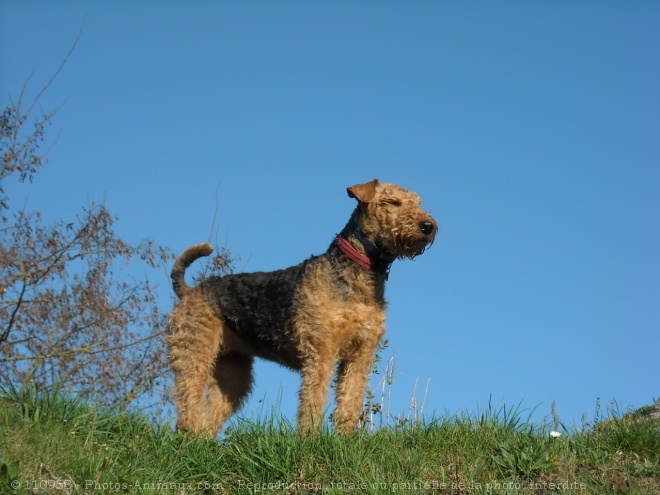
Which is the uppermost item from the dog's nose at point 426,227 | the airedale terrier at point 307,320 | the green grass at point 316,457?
the dog's nose at point 426,227

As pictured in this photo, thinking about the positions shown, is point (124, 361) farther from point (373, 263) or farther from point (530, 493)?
point (530, 493)

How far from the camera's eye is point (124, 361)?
10719mm

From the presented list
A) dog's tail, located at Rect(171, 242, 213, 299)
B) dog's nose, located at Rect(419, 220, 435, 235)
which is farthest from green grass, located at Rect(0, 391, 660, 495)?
dog's tail, located at Rect(171, 242, 213, 299)

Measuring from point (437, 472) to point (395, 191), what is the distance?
270cm

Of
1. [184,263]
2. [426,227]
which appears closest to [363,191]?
[426,227]

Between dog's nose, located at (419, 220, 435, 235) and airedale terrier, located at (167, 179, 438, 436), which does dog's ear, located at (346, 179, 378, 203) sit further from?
dog's nose, located at (419, 220, 435, 235)

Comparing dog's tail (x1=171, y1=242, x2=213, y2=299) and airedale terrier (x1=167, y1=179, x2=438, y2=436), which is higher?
dog's tail (x1=171, y1=242, x2=213, y2=299)

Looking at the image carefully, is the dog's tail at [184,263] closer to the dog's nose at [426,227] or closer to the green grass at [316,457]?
the green grass at [316,457]

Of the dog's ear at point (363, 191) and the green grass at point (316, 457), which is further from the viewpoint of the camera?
the dog's ear at point (363, 191)

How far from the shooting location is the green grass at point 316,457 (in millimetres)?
4758

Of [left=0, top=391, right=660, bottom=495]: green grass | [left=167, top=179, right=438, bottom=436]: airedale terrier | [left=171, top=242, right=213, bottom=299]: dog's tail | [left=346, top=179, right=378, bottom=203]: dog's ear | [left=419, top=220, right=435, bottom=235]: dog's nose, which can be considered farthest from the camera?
[left=171, top=242, right=213, bottom=299]: dog's tail

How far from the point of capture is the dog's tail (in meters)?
7.63

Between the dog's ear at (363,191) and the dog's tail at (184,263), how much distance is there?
1.72 meters

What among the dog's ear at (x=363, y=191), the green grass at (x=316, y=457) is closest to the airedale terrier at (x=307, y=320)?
the dog's ear at (x=363, y=191)
